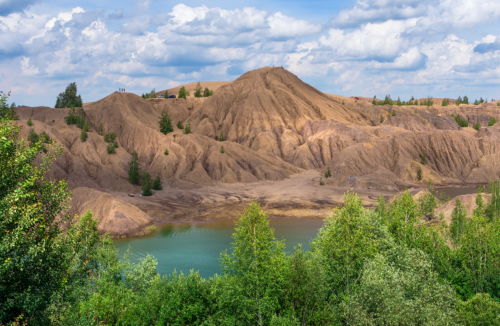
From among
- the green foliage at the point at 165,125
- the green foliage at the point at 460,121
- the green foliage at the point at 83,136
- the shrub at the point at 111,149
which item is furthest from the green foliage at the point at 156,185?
the green foliage at the point at 460,121

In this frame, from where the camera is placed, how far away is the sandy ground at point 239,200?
7075 cm

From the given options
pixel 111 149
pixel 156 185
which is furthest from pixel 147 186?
pixel 111 149

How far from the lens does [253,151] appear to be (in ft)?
374

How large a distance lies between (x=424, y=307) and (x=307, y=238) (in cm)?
3920

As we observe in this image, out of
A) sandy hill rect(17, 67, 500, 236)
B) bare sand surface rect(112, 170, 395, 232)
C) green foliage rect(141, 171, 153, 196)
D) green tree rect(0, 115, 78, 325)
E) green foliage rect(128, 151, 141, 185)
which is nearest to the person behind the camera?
green tree rect(0, 115, 78, 325)

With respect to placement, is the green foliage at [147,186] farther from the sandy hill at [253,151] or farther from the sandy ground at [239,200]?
the sandy hill at [253,151]

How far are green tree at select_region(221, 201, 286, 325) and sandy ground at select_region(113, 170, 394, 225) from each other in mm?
43368

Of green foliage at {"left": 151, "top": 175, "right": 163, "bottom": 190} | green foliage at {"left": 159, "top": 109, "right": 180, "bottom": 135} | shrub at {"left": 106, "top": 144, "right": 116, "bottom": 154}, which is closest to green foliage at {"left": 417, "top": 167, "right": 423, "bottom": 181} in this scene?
green foliage at {"left": 151, "top": 175, "right": 163, "bottom": 190}

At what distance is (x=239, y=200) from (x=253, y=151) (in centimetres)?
3549

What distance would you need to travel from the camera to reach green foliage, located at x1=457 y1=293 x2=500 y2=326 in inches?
764

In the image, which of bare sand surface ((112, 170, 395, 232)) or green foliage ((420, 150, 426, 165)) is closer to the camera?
bare sand surface ((112, 170, 395, 232))

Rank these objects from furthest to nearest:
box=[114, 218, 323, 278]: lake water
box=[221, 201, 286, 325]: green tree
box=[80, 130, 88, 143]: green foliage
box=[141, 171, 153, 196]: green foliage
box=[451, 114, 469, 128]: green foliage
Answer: box=[451, 114, 469, 128]: green foliage → box=[80, 130, 88, 143]: green foliage → box=[141, 171, 153, 196]: green foliage → box=[114, 218, 323, 278]: lake water → box=[221, 201, 286, 325]: green tree

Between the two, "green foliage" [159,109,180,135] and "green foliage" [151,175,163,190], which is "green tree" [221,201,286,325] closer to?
"green foliage" [151,175,163,190]

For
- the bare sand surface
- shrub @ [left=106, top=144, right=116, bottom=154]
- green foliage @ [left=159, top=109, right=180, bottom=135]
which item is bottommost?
the bare sand surface
